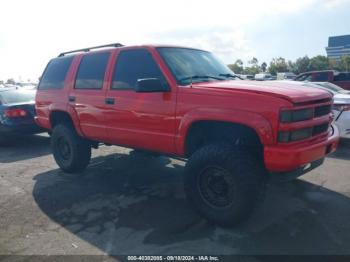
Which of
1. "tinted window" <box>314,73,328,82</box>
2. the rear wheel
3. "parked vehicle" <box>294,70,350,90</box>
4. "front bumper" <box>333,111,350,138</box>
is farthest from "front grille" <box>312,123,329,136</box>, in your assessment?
"tinted window" <box>314,73,328,82</box>

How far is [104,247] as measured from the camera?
342 centimetres

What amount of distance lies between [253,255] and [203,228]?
728mm

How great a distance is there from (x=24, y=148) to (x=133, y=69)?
489 centimetres

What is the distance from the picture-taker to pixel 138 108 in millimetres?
4500

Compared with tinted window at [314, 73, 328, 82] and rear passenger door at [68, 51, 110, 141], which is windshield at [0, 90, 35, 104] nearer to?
rear passenger door at [68, 51, 110, 141]

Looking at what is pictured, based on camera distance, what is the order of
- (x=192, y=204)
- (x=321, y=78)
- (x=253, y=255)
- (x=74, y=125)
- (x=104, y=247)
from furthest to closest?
(x=321, y=78)
(x=74, y=125)
(x=192, y=204)
(x=104, y=247)
(x=253, y=255)

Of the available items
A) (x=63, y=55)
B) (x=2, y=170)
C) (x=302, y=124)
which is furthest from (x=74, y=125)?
(x=302, y=124)

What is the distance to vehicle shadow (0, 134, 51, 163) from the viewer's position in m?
7.47

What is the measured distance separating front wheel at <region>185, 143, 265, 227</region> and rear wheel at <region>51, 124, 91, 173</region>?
8.22 feet

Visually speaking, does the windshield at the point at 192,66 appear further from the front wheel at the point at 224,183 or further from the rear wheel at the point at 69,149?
the rear wheel at the point at 69,149

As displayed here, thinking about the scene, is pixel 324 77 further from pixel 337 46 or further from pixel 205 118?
pixel 337 46

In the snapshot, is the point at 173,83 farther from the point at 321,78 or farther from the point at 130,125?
the point at 321,78

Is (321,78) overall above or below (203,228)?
above

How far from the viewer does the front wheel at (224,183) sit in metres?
3.60
